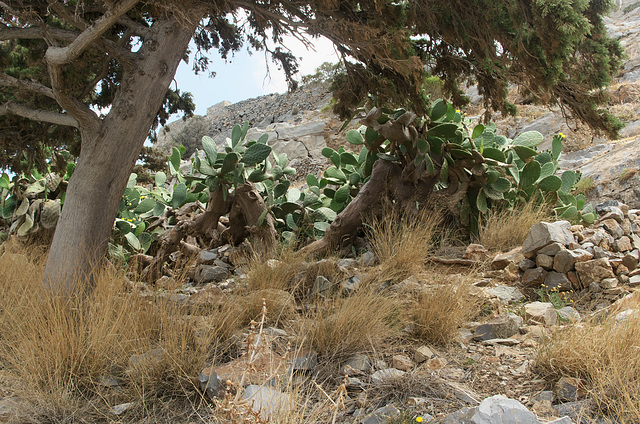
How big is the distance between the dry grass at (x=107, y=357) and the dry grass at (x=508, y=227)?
300 cm

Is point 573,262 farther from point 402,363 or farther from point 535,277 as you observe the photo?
point 402,363

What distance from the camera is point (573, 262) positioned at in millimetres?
4047

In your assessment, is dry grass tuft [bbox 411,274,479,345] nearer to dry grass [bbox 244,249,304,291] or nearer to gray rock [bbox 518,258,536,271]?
gray rock [bbox 518,258,536,271]

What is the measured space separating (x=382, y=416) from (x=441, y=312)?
103cm

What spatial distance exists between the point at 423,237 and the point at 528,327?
58.6 inches

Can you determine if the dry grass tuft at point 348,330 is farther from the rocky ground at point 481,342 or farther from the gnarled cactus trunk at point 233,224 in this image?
the gnarled cactus trunk at point 233,224

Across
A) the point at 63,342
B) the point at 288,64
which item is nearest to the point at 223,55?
the point at 288,64

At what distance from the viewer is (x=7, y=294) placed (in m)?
3.86

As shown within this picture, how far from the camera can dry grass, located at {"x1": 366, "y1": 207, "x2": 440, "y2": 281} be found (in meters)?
4.28

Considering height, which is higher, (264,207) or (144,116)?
(144,116)

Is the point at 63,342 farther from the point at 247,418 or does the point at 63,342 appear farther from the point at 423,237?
the point at 423,237

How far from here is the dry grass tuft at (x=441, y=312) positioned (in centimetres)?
318

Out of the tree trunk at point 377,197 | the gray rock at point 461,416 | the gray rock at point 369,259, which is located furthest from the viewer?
the tree trunk at point 377,197

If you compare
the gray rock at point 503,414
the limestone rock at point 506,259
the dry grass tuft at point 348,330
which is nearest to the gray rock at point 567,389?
the gray rock at point 503,414
